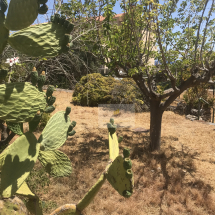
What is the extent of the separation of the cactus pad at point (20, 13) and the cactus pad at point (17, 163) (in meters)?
0.56

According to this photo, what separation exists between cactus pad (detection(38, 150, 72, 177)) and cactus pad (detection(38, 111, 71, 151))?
16 centimetres

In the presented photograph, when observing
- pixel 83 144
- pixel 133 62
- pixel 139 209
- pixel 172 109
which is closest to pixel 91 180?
pixel 139 209

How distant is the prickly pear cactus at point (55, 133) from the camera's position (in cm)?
131

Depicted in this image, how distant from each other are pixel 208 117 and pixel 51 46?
9.29 metres

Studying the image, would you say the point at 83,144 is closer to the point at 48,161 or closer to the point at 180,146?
the point at 180,146

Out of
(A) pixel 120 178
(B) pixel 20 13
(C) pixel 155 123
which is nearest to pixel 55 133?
(A) pixel 120 178

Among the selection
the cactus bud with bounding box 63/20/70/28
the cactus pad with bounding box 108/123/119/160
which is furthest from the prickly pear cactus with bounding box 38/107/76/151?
the cactus bud with bounding box 63/20/70/28

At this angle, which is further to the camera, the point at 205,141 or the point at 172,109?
the point at 172,109

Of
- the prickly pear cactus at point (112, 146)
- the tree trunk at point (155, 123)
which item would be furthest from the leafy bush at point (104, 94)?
the prickly pear cactus at point (112, 146)

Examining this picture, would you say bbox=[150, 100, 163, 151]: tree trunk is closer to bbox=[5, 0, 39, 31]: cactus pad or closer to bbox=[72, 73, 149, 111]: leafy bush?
bbox=[5, 0, 39, 31]: cactus pad

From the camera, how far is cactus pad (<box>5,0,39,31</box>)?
84 cm

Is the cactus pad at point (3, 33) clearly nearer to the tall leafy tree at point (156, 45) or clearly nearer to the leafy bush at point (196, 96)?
the tall leafy tree at point (156, 45)

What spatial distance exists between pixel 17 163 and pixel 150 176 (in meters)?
2.98

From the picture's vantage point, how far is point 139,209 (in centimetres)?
262
